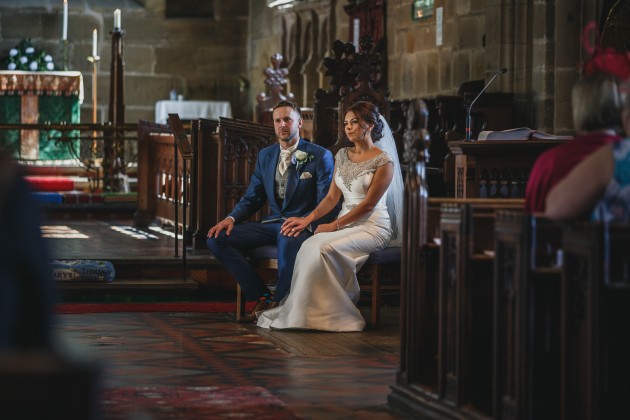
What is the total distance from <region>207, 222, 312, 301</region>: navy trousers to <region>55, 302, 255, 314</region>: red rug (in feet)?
2.02

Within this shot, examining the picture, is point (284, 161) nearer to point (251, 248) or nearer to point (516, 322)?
point (251, 248)

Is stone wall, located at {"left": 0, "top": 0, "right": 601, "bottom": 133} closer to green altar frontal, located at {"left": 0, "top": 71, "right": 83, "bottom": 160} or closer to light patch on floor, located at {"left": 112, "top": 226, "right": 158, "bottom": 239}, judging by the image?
green altar frontal, located at {"left": 0, "top": 71, "right": 83, "bottom": 160}

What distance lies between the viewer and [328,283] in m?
7.14

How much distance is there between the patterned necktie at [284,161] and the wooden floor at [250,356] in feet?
2.94

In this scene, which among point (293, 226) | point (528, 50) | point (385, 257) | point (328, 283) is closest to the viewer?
point (328, 283)

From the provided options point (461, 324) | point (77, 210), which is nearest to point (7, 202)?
point (461, 324)

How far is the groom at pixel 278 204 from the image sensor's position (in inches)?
294

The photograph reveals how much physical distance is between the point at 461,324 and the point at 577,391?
2.39 ft

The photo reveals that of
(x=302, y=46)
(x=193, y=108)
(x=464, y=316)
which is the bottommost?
(x=464, y=316)

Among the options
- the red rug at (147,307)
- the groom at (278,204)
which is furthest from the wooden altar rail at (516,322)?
the red rug at (147,307)

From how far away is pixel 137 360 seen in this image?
6.04m

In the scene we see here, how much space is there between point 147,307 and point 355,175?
5.31 feet

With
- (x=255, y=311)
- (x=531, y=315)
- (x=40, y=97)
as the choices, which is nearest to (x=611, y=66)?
(x=531, y=315)

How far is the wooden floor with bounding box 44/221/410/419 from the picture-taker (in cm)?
521
